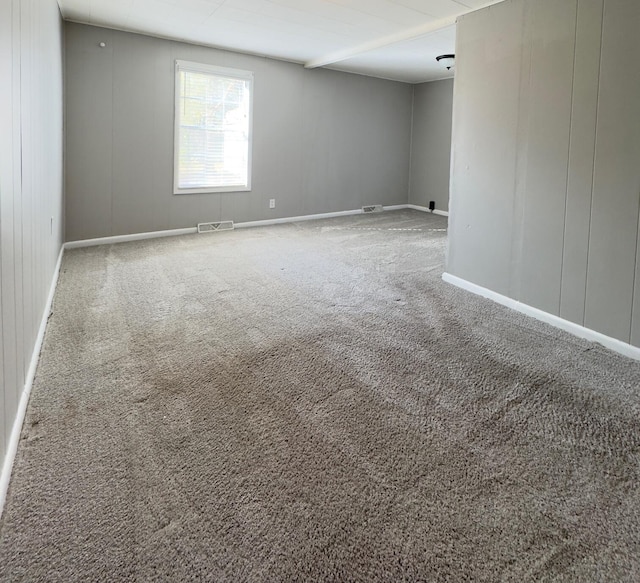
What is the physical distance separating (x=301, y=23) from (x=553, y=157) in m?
2.92

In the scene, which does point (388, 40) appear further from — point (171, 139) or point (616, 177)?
point (616, 177)

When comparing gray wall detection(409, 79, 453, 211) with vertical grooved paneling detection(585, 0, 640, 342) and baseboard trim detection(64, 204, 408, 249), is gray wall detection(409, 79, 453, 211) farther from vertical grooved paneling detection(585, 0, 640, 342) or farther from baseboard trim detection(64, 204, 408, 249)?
vertical grooved paneling detection(585, 0, 640, 342)

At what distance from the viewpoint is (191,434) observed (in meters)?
1.90

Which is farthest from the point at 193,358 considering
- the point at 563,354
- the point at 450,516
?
the point at 563,354

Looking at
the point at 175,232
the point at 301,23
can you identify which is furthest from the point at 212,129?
the point at 301,23

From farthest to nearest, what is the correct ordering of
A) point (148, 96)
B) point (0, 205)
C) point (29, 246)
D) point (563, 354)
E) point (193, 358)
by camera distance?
point (148, 96) → point (563, 354) → point (193, 358) → point (29, 246) → point (0, 205)

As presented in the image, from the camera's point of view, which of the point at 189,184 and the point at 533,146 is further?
the point at 189,184

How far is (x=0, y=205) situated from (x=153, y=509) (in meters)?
1.13

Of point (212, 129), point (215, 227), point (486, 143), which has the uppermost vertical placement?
point (212, 129)

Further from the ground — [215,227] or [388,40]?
[388,40]

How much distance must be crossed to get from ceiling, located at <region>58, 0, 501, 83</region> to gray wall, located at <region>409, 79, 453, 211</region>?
1.68m

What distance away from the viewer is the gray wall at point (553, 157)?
2760 mm

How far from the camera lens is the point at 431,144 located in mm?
8172

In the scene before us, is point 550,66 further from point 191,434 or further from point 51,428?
point 51,428
